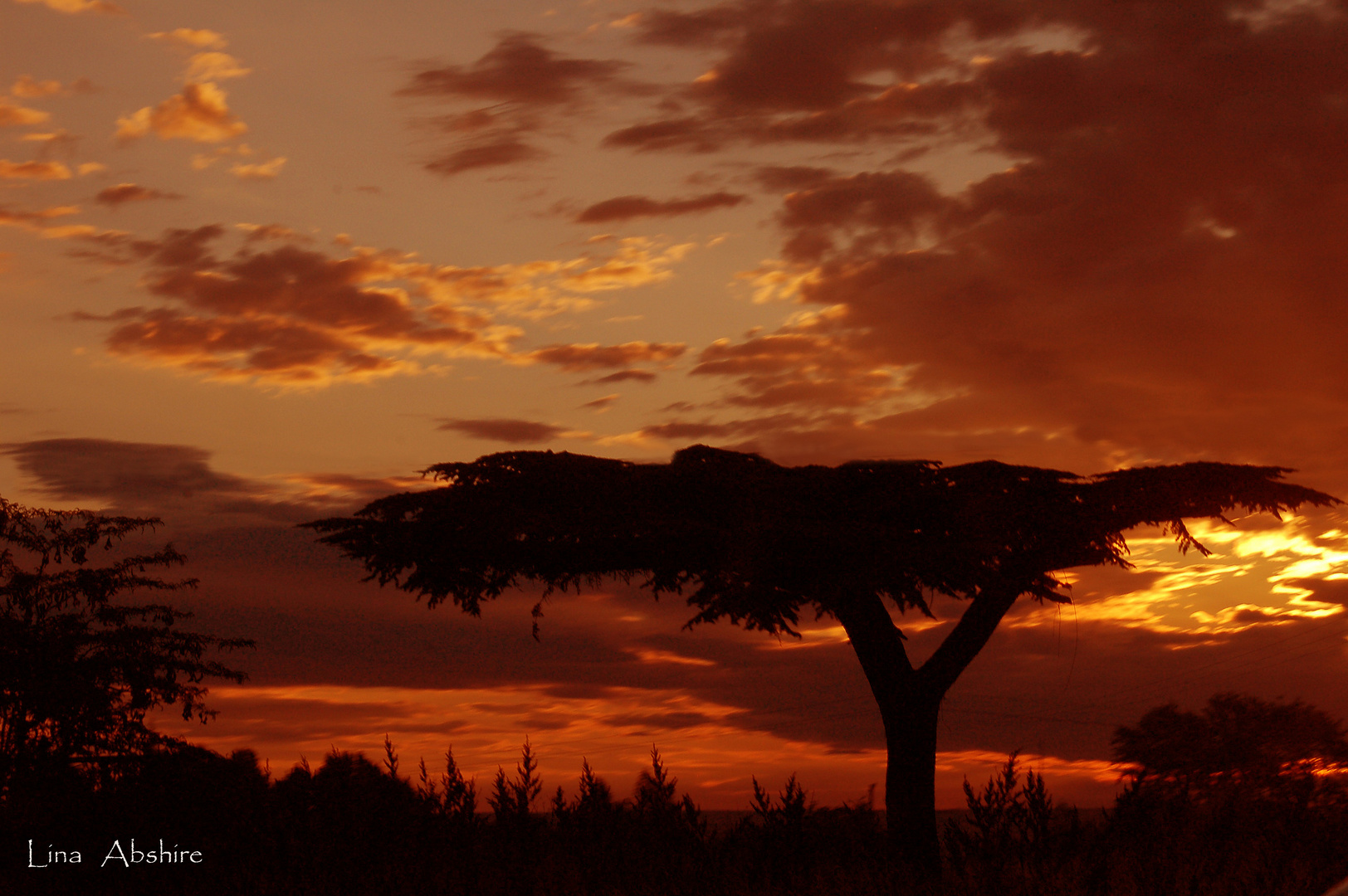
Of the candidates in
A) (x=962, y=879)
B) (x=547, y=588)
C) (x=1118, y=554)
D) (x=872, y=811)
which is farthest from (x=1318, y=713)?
(x=962, y=879)

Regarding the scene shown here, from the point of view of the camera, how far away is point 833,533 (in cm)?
2025

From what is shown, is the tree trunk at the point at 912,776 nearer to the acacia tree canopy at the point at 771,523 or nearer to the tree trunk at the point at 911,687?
the tree trunk at the point at 911,687

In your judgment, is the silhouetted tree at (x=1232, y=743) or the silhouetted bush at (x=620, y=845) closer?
the silhouetted bush at (x=620, y=845)

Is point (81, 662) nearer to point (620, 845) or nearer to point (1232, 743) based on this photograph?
point (620, 845)

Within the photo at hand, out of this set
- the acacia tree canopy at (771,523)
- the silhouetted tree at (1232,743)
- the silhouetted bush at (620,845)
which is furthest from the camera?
the silhouetted tree at (1232,743)

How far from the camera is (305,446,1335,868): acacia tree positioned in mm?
21047

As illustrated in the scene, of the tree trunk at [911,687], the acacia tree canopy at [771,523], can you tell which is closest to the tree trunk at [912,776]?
the tree trunk at [911,687]

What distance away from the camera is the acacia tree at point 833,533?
21047 millimetres

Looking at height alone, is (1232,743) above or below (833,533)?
below

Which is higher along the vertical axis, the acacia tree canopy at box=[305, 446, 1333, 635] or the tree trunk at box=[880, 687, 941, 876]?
the acacia tree canopy at box=[305, 446, 1333, 635]

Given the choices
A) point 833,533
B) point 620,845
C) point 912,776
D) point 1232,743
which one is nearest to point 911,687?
point 912,776

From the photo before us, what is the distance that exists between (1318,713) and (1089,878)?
44.7 meters

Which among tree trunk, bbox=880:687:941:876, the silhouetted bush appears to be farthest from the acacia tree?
the silhouetted bush

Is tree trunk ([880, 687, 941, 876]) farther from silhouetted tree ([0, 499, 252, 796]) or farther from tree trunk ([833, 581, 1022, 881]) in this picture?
silhouetted tree ([0, 499, 252, 796])
